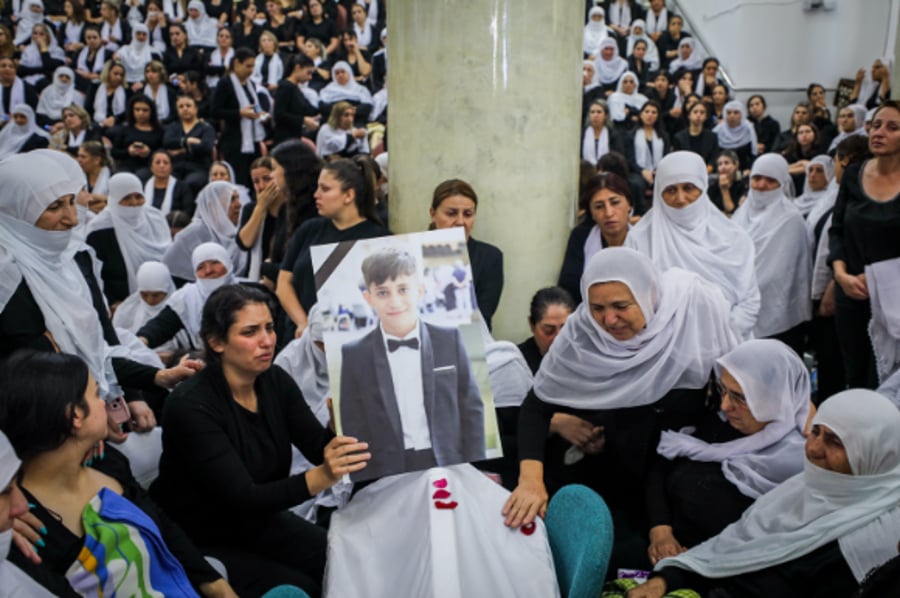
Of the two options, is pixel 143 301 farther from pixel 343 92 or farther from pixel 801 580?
pixel 343 92

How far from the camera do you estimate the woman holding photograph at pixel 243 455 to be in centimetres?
235

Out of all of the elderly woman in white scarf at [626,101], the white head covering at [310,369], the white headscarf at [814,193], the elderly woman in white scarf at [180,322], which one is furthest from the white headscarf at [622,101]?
the white head covering at [310,369]

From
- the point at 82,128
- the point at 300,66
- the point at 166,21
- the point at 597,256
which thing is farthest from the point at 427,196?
the point at 166,21

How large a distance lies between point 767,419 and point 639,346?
44 cm

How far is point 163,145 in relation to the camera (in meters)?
8.26

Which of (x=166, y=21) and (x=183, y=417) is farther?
(x=166, y=21)

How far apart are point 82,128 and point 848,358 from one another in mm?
7891

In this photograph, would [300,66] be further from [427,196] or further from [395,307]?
[395,307]

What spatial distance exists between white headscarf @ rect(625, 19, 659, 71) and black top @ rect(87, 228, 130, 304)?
9087mm

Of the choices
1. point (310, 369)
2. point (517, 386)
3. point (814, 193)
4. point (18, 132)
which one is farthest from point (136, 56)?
point (517, 386)

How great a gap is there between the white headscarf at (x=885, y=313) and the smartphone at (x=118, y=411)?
10.0ft

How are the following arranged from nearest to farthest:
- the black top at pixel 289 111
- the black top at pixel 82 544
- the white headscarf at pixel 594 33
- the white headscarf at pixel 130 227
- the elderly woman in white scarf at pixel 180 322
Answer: the black top at pixel 82 544 → the elderly woman in white scarf at pixel 180 322 → the white headscarf at pixel 130 227 → the black top at pixel 289 111 → the white headscarf at pixel 594 33

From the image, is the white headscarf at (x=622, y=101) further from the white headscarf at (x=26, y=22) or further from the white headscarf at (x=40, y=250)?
the white headscarf at (x=26, y=22)

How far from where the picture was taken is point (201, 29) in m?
12.4
